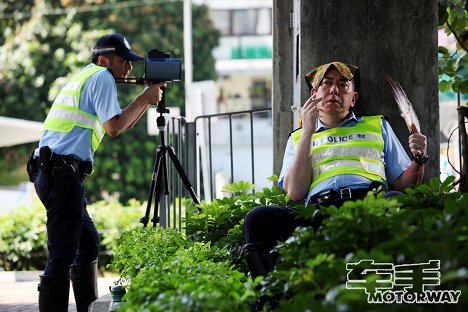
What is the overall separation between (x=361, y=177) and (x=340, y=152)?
203 mm

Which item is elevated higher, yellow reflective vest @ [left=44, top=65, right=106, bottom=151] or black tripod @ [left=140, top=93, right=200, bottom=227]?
yellow reflective vest @ [left=44, top=65, right=106, bottom=151]

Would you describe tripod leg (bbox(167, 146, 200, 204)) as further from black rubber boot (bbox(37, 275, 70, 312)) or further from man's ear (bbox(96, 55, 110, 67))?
black rubber boot (bbox(37, 275, 70, 312))

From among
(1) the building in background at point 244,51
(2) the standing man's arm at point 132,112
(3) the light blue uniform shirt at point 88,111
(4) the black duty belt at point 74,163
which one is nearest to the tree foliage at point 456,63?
(2) the standing man's arm at point 132,112

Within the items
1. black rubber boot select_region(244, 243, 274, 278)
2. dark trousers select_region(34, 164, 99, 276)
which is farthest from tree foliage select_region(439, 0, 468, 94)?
black rubber boot select_region(244, 243, 274, 278)

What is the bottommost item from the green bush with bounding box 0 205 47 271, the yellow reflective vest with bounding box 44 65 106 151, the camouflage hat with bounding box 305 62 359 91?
the green bush with bounding box 0 205 47 271

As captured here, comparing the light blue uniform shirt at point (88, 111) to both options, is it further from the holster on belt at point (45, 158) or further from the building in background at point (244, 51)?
the building in background at point (244, 51)

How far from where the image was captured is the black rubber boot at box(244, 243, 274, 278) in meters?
4.66

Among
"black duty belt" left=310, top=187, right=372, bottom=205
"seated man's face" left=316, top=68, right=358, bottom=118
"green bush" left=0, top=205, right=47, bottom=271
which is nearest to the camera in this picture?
"black duty belt" left=310, top=187, right=372, bottom=205

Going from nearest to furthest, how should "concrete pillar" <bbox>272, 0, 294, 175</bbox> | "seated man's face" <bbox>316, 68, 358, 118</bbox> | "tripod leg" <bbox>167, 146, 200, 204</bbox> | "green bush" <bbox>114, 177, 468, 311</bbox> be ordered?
1. "green bush" <bbox>114, 177, 468, 311</bbox>
2. "seated man's face" <bbox>316, 68, 358, 118</bbox>
3. "tripod leg" <bbox>167, 146, 200, 204</bbox>
4. "concrete pillar" <bbox>272, 0, 294, 175</bbox>

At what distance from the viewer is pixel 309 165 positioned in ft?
17.5

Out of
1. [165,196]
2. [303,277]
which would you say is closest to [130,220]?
[165,196]

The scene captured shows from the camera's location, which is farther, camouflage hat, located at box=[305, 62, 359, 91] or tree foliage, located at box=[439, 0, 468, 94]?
tree foliage, located at box=[439, 0, 468, 94]

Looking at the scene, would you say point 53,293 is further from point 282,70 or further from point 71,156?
point 282,70

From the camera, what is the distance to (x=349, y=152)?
546 centimetres
